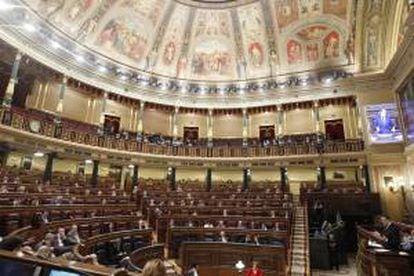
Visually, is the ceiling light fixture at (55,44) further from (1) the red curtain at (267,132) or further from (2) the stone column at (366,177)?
(2) the stone column at (366,177)

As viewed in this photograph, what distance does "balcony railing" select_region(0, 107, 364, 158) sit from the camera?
1229 centimetres

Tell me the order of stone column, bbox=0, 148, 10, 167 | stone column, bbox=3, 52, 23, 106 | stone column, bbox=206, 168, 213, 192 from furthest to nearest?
stone column, bbox=206, 168, 213, 192, stone column, bbox=0, 148, 10, 167, stone column, bbox=3, 52, 23, 106

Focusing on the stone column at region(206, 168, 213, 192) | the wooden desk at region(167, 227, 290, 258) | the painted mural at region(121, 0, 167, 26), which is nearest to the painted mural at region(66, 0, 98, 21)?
the painted mural at region(121, 0, 167, 26)

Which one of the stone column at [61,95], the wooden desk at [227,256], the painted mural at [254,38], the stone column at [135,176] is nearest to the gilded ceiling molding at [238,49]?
the painted mural at [254,38]

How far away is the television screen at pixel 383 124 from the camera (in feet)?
44.7

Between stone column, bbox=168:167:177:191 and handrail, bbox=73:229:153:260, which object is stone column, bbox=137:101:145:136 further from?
handrail, bbox=73:229:153:260

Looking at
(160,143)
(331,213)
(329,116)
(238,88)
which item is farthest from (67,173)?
(329,116)

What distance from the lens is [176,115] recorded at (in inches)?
821

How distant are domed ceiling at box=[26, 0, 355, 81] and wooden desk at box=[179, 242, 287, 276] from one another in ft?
46.6

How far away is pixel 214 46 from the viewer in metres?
20.9

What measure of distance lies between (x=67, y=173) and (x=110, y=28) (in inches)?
374

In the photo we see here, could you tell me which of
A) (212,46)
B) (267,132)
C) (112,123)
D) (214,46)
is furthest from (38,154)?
(267,132)

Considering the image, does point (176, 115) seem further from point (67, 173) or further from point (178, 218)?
point (178, 218)

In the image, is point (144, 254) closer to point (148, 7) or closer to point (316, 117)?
point (316, 117)
